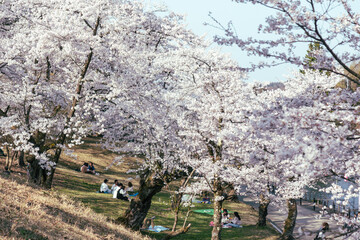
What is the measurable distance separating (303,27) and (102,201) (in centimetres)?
1320

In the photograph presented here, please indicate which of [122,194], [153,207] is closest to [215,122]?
[122,194]

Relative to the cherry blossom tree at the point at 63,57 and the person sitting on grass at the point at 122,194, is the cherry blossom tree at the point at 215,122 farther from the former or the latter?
the person sitting on grass at the point at 122,194

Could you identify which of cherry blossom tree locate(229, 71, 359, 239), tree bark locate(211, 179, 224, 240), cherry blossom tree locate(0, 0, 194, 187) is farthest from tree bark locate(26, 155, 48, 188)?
cherry blossom tree locate(229, 71, 359, 239)

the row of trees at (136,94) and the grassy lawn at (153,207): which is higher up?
the row of trees at (136,94)

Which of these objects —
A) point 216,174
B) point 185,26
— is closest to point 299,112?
point 216,174

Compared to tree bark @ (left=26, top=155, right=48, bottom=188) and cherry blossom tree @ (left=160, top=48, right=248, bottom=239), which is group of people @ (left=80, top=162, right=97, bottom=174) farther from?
cherry blossom tree @ (left=160, top=48, right=248, bottom=239)

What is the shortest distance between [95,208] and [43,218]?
6519mm

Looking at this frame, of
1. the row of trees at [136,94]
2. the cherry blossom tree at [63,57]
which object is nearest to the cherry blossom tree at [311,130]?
the row of trees at [136,94]

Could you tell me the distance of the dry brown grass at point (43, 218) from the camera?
6.92m

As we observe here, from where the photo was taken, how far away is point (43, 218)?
8.14m

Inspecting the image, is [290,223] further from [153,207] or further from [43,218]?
[43,218]

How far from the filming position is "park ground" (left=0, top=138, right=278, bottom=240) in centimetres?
809

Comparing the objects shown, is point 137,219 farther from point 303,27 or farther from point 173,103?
point 303,27

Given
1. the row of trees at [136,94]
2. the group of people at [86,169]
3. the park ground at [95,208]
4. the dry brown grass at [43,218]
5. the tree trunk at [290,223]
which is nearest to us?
the dry brown grass at [43,218]
